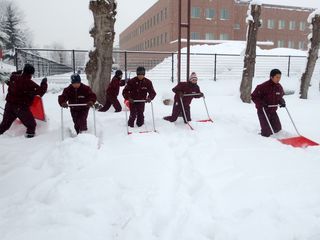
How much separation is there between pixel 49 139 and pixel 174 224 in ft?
13.9

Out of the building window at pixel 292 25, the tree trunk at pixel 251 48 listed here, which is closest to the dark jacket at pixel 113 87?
the tree trunk at pixel 251 48

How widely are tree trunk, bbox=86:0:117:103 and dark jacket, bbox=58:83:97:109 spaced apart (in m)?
2.72

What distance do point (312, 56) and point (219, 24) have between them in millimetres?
30643

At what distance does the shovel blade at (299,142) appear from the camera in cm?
661

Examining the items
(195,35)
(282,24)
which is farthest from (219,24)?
(282,24)

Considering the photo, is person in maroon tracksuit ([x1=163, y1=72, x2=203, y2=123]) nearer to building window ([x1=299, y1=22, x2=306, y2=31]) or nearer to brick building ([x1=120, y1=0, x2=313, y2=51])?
brick building ([x1=120, y1=0, x2=313, y2=51])


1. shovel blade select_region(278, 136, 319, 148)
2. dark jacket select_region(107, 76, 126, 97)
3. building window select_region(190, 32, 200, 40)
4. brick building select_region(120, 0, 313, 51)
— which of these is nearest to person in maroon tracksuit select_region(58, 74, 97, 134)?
dark jacket select_region(107, 76, 126, 97)

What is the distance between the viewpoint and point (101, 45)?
31.4ft

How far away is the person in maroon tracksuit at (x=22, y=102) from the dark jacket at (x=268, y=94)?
473 centimetres

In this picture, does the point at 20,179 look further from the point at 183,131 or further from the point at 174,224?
the point at 183,131

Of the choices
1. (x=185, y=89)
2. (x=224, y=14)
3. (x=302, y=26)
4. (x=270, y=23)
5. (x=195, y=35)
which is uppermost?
(x=224, y=14)

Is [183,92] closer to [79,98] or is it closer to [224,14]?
[79,98]

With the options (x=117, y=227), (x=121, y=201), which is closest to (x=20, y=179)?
(x=121, y=201)

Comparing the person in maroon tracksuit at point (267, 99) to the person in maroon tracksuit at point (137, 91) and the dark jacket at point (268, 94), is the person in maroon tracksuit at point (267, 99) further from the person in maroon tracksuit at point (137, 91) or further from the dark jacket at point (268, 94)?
the person in maroon tracksuit at point (137, 91)
